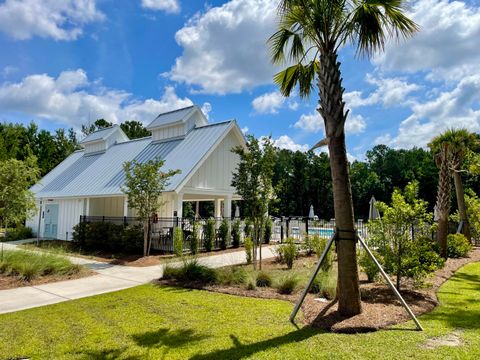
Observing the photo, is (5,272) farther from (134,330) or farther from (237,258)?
(237,258)

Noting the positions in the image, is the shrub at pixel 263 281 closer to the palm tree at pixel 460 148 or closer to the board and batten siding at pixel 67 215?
the palm tree at pixel 460 148

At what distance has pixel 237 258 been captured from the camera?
14.6 m

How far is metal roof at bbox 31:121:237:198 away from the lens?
18.1 metres

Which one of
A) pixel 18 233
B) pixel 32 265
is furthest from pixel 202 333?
pixel 18 233

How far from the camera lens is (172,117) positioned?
2175 centimetres

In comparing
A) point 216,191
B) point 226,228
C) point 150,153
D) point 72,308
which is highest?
point 150,153

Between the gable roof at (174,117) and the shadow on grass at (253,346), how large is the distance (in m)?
16.9

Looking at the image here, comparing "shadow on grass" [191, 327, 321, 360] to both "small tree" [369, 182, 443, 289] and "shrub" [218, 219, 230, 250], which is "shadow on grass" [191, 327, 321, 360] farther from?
"shrub" [218, 219, 230, 250]

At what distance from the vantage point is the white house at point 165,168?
18047 millimetres

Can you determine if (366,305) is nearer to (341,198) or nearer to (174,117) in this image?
(341,198)

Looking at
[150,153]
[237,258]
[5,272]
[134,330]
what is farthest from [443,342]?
[150,153]

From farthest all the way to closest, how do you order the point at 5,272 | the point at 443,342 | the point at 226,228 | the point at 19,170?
the point at 226,228
the point at 19,170
the point at 5,272
the point at 443,342

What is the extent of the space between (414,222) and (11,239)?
25.7 m

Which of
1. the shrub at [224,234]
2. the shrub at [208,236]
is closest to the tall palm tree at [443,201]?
the shrub at [224,234]
